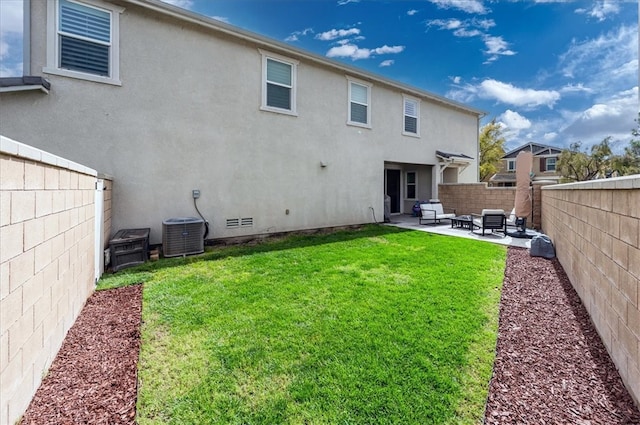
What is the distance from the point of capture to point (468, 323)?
3.60 m

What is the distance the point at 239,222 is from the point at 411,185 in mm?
10974

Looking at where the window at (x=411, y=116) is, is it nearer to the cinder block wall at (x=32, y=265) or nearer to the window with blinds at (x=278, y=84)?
the window with blinds at (x=278, y=84)

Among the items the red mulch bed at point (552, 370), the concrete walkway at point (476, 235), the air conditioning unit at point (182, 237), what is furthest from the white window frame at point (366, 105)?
the red mulch bed at point (552, 370)

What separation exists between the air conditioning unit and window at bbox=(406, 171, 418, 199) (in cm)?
1229

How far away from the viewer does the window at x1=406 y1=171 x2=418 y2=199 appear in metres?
16.3

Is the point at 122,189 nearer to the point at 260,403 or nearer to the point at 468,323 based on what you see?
the point at 260,403

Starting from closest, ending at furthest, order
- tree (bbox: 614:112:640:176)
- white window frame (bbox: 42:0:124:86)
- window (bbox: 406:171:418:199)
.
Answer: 1. white window frame (bbox: 42:0:124:86)
2. window (bbox: 406:171:418:199)
3. tree (bbox: 614:112:640:176)

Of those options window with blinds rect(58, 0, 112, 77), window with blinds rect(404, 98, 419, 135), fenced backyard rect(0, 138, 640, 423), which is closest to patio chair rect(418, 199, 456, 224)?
window with blinds rect(404, 98, 419, 135)

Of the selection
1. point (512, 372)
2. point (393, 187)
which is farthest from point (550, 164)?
point (512, 372)

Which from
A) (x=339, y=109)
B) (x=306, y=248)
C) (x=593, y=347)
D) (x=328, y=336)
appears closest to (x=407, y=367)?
(x=328, y=336)

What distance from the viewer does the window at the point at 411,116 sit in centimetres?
1357

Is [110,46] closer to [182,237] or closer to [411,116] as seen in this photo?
[182,237]

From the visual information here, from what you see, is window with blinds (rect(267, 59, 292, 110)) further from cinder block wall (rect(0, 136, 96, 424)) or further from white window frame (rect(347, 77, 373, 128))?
cinder block wall (rect(0, 136, 96, 424))

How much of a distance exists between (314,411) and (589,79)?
119ft
